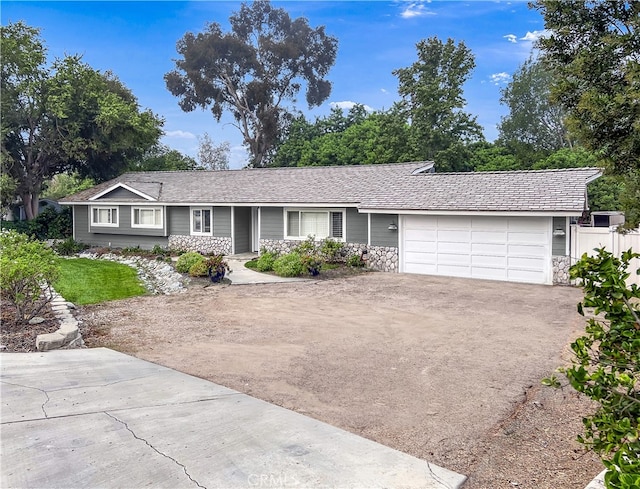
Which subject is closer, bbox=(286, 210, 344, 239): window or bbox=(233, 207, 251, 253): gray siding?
bbox=(286, 210, 344, 239): window

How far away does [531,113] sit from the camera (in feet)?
140

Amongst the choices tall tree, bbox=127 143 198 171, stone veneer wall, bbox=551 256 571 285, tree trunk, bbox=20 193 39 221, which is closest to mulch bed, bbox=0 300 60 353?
stone veneer wall, bbox=551 256 571 285

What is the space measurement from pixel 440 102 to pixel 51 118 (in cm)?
2453

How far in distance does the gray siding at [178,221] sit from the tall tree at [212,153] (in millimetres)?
28052

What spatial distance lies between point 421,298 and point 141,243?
50.4ft

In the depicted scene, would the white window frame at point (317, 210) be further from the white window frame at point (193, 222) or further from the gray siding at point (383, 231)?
the white window frame at point (193, 222)

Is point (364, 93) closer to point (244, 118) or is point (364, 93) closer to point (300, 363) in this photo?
point (244, 118)

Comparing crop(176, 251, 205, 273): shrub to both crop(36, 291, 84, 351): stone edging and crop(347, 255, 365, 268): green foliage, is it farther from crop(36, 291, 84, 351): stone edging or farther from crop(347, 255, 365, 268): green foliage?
crop(36, 291, 84, 351): stone edging

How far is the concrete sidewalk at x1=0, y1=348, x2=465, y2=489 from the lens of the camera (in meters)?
3.51

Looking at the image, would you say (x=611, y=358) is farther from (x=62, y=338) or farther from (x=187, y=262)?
(x=187, y=262)

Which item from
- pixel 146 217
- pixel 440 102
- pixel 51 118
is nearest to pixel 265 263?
pixel 146 217

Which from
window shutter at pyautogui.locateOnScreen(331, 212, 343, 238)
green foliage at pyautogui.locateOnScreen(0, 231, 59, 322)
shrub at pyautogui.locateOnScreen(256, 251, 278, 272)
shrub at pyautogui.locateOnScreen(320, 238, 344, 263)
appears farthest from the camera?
window shutter at pyautogui.locateOnScreen(331, 212, 343, 238)

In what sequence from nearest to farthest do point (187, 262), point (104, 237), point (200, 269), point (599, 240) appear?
point (599, 240) < point (200, 269) < point (187, 262) < point (104, 237)

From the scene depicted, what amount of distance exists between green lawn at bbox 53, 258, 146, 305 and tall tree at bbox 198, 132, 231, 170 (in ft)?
103
